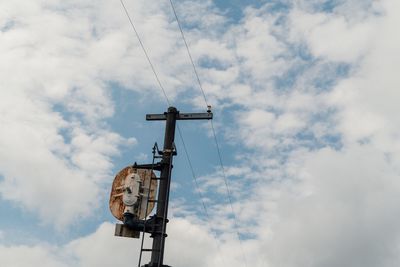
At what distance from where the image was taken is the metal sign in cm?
1420

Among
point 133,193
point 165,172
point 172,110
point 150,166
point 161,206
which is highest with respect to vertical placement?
point 172,110

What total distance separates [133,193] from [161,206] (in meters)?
1.10

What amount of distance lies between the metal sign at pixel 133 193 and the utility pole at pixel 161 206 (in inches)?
6.8

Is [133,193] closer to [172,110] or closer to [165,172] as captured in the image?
[165,172]

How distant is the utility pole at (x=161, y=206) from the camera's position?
43.5 ft

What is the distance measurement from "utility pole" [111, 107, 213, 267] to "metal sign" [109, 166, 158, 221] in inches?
6.8

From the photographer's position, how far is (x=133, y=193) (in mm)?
14375

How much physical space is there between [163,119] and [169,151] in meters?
1.52

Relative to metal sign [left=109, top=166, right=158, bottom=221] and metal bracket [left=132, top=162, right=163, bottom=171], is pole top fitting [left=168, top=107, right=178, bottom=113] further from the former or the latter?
metal sign [left=109, top=166, right=158, bottom=221]

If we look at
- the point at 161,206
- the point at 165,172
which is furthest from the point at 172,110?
the point at 161,206

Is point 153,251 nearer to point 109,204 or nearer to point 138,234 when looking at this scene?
point 138,234

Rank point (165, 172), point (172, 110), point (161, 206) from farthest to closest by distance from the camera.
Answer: point (172, 110) < point (165, 172) < point (161, 206)

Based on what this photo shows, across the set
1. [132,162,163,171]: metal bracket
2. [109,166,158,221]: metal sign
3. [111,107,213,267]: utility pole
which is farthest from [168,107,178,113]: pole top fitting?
[109,166,158,221]: metal sign

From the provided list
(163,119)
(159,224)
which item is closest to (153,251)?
(159,224)
